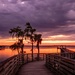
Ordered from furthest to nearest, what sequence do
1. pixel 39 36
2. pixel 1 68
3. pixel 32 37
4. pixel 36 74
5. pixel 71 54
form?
pixel 39 36
pixel 32 37
pixel 71 54
pixel 36 74
pixel 1 68

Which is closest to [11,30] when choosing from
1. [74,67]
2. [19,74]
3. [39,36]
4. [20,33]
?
[20,33]

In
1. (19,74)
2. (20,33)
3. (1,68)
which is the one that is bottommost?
(19,74)

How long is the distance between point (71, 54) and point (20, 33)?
18988mm

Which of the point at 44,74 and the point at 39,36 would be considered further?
the point at 39,36

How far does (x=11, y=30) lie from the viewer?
4575 cm

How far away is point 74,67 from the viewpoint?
11.8 meters

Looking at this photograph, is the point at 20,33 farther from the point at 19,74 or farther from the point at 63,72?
the point at 63,72

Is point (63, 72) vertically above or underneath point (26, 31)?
underneath

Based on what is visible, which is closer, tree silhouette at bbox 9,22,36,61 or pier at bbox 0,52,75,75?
pier at bbox 0,52,75,75

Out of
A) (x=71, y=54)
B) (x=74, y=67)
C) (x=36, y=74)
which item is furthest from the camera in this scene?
(x=71, y=54)

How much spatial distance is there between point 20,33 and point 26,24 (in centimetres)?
204

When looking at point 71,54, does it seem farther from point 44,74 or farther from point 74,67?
point 74,67

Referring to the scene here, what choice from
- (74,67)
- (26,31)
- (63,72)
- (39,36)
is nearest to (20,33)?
(26,31)

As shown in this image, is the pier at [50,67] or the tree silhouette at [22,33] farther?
the tree silhouette at [22,33]
